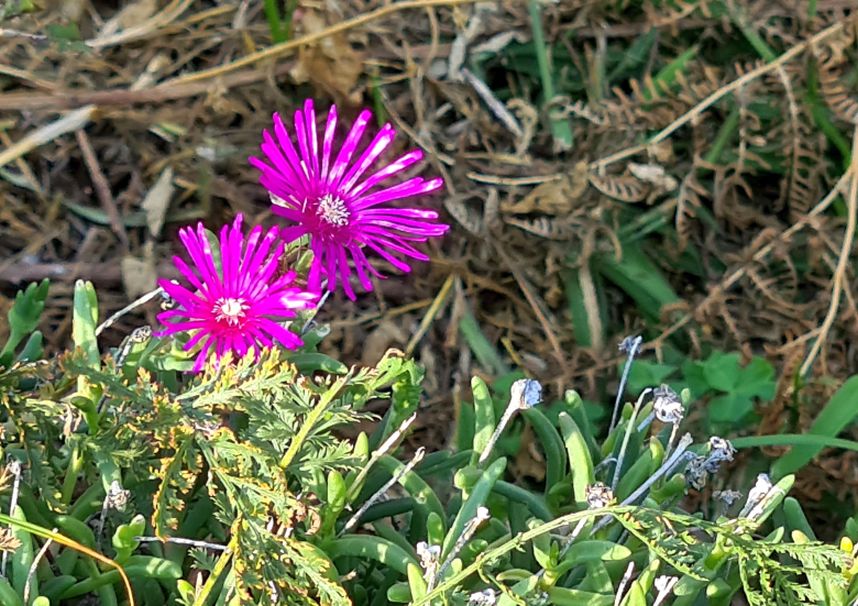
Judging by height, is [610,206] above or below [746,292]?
above

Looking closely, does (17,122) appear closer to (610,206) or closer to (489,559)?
(610,206)

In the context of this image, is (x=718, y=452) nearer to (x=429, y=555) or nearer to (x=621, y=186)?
(x=429, y=555)

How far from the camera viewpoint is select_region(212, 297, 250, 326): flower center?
0.76m

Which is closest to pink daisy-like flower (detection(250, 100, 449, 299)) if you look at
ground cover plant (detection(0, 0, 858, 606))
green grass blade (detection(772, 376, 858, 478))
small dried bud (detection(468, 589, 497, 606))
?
small dried bud (detection(468, 589, 497, 606))

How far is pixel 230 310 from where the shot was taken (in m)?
0.76

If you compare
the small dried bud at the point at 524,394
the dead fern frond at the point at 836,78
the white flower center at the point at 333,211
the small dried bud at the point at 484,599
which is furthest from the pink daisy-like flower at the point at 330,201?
the dead fern frond at the point at 836,78

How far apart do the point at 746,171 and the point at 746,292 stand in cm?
19

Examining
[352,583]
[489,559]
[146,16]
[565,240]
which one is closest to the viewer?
[489,559]

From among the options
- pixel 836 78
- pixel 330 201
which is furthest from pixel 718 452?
pixel 836 78

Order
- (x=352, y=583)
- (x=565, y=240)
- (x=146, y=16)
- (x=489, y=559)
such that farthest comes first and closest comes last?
(x=146, y=16) < (x=565, y=240) < (x=352, y=583) < (x=489, y=559)

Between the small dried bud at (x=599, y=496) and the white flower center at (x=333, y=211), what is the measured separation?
0.90ft

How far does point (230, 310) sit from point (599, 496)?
0.93 feet

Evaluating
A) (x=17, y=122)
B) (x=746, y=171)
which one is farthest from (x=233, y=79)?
(x=746, y=171)

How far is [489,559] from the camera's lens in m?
0.67
